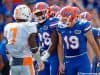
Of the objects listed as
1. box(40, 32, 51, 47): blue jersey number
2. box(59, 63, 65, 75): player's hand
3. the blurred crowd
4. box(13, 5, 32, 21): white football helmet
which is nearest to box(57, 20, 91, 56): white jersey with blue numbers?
box(59, 63, 65, 75): player's hand

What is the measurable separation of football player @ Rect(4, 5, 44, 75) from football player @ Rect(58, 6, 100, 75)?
574 mm

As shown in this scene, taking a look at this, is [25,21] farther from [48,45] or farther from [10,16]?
[10,16]

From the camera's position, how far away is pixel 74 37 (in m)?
8.81

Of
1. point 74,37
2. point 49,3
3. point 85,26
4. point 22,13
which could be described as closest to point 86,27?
point 85,26

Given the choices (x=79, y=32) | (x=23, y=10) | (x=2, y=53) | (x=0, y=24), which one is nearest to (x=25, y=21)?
(x=23, y=10)

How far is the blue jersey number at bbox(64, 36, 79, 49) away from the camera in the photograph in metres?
8.82

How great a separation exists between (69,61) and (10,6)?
17.0ft

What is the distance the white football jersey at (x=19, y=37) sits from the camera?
8.44 metres

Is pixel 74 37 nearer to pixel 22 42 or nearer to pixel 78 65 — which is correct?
pixel 78 65

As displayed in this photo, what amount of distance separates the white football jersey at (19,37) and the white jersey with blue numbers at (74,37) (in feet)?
1.93

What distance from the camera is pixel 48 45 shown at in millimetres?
9688

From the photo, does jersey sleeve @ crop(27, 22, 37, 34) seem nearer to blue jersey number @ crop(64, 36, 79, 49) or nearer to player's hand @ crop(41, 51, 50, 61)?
blue jersey number @ crop(64, 36, 79, 49)

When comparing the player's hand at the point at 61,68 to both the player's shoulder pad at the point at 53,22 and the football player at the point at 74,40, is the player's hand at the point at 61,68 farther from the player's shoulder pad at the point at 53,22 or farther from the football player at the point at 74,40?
the player's shoulder pad at the point at 53,22

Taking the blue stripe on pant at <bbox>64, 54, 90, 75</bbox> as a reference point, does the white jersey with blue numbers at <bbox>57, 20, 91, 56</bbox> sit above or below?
above
